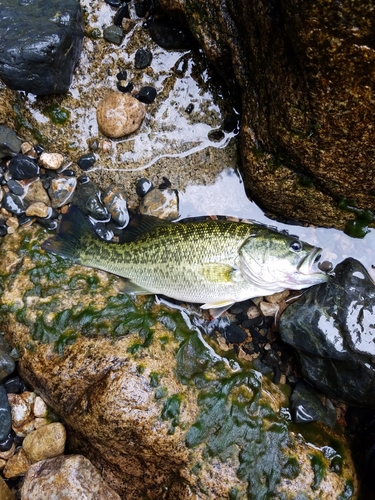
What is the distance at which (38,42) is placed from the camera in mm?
4301

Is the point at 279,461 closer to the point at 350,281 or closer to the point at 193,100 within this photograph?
the point at 350,281

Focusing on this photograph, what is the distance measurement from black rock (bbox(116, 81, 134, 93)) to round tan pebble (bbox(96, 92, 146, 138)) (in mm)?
75

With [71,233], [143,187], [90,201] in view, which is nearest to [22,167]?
[90,201]

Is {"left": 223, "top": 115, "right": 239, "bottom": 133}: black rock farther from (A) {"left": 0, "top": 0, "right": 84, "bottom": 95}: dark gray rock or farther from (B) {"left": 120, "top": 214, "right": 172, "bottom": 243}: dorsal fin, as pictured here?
(A) {"left": 0, "top": 0, "right": 84, "bottom": 95}: dark gray rock

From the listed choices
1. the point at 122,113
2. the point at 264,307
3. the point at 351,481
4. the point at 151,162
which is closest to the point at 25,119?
the point at 122,113

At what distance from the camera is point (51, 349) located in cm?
441

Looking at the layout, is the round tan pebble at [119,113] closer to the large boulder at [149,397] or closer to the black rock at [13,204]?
the black rock at [13,204]

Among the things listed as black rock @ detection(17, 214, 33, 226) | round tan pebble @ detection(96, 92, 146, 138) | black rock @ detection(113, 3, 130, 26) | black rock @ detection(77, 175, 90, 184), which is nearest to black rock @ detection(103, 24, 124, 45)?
black rock @ detection(113, 3, 130, 26)

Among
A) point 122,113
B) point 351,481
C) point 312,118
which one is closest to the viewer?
point 312,118

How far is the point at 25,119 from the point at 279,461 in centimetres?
464

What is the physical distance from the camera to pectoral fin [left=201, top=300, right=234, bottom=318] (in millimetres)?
4656

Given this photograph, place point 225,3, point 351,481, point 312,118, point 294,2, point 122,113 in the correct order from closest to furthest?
point 294,2 < point 312,118 < point 225,3 < point 351,481 < point 122,113

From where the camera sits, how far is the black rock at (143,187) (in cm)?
498

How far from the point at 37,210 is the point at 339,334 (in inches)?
144
